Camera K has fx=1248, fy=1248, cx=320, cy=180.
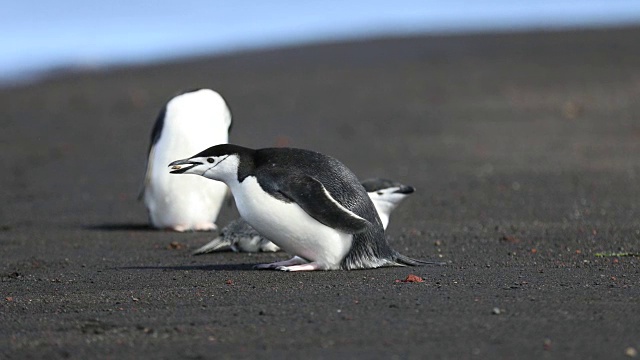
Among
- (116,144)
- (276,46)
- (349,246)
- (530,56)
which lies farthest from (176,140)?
(276,46)

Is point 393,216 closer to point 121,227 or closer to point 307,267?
point 121,227

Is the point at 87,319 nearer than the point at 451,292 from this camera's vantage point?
Yes

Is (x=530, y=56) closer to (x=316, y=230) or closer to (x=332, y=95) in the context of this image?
(x=332, y=95)

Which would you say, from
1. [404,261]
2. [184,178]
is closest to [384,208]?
[404,261]

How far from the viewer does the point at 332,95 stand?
21.6 m

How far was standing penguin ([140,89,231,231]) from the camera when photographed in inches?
439

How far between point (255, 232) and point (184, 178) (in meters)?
2.10

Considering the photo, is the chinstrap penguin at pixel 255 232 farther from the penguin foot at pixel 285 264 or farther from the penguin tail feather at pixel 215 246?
the penguin foot at pixel 285 264

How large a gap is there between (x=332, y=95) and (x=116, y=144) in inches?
194

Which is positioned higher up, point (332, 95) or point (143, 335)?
point (332, 95)

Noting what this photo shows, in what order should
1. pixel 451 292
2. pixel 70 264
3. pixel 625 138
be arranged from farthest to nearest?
pixel 625 138 → pixel 70 264 → pixel 451 292

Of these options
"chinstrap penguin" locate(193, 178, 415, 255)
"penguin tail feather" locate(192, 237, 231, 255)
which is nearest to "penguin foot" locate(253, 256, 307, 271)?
"chinstrap penguin" locate(193, 178, 415, 255)

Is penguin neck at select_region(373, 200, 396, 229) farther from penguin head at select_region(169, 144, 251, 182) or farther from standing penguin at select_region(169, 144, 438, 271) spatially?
penguin head at select_region(169, 144, 251, 182)

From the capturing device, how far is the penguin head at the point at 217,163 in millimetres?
7844
